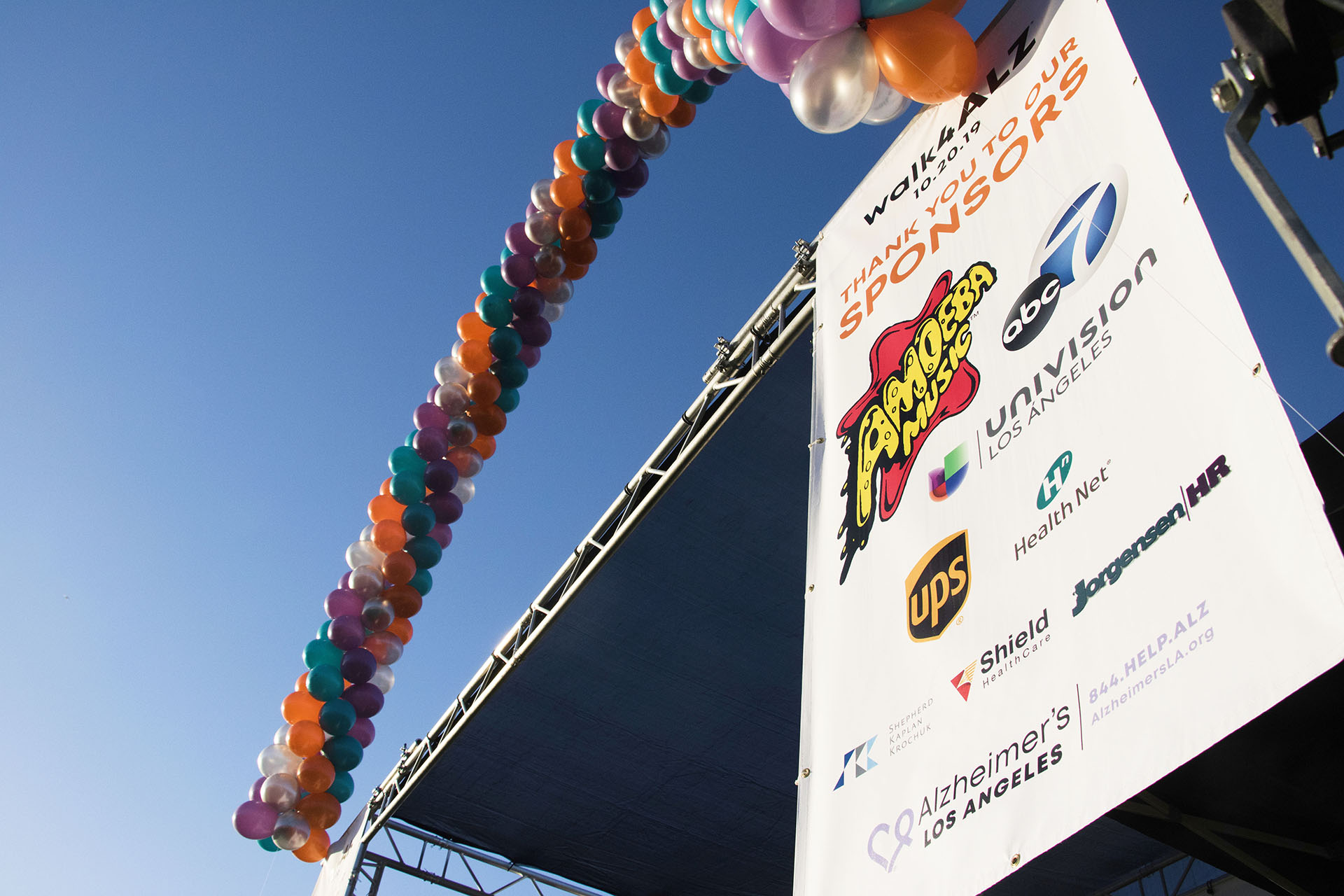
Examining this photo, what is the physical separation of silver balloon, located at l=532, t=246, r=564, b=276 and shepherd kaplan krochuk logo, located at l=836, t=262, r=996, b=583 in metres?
3.46

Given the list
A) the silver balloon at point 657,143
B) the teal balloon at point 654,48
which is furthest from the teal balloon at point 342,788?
the teal balloon at point 654,48

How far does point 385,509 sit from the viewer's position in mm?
6863

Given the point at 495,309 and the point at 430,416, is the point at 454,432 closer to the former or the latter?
the point at 430,416

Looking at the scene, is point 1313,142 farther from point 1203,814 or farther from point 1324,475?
point 1203,814

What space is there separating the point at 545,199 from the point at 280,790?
4050mm

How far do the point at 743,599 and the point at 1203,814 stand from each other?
337 centimetres

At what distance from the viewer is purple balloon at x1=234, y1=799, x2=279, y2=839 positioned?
251 inches

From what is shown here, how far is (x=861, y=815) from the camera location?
8.59ft

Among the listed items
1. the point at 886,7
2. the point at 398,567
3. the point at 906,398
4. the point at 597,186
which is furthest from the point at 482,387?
the point at 906,398

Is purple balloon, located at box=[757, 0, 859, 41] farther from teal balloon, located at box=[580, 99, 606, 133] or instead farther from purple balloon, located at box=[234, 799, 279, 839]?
purple balloon, located at box=[234, 799, 279, 839]

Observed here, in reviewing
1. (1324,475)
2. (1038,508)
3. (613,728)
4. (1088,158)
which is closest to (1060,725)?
(1038,508)

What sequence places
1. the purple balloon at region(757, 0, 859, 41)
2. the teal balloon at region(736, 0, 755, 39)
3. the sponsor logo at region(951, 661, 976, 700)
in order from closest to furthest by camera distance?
the sponsor logo at region(951, 661, 976, 700)
the purple balloon at region(757, 0, 859, 41)
the teal balloon at region(736, 0, 755, 39)

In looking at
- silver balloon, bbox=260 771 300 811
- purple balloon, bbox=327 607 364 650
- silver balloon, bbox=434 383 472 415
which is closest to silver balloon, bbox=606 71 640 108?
silver balloon, bbox=434 383 472 415

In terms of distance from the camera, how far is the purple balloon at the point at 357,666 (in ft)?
21.9
